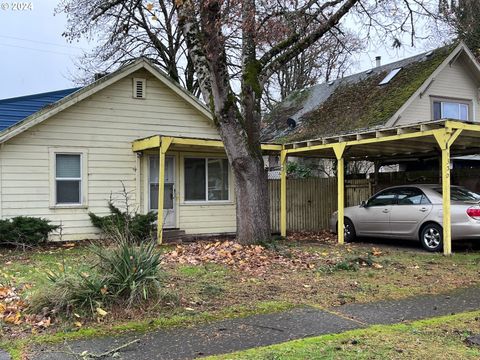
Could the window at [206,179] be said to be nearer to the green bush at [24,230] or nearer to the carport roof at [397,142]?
the carport roof at [397,142]

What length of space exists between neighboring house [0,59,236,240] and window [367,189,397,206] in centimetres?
434

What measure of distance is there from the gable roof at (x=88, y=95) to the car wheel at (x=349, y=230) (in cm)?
521

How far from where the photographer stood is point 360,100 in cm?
1959

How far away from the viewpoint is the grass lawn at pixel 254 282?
18.3 feet

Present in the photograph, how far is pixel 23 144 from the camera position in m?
12.7

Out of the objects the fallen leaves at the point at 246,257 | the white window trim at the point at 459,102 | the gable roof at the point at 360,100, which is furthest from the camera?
the white window trim at the point at 459,102

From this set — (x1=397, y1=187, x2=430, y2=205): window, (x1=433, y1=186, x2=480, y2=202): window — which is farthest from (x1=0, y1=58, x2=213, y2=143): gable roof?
(x1=433, y1=186, x2=480, y2=202): window

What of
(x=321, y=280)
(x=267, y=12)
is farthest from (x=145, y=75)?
(x=321, y=280)

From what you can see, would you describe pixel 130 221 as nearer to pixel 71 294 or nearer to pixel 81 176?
pixel 81 176

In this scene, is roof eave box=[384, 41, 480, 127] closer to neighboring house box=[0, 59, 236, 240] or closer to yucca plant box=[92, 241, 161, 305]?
neighboring house box=[0, 59, 236, 240]

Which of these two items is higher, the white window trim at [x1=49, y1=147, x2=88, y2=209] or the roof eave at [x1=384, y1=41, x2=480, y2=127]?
the roof eave at [x1=384, y1=41, x2=480, y2=127]

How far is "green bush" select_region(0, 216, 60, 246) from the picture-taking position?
464 inches

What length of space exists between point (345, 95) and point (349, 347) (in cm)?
1750

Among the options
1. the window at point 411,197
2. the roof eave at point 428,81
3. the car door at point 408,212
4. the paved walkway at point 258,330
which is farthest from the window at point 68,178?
the roof eave at point 428,81
